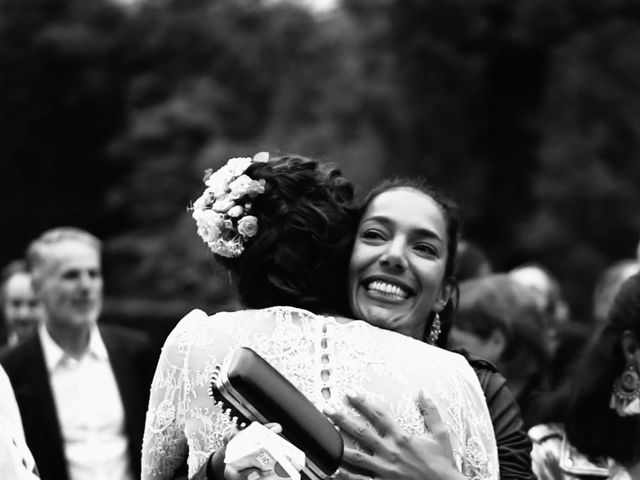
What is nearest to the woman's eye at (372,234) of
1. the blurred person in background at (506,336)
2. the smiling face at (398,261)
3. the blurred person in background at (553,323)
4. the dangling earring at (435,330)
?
the smiling face at (398,261)

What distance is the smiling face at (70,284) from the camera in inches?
257

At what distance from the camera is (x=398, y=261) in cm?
335

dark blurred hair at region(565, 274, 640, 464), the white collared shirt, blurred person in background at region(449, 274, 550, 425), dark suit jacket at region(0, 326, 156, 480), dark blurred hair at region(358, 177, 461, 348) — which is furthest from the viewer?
the white collared shirt

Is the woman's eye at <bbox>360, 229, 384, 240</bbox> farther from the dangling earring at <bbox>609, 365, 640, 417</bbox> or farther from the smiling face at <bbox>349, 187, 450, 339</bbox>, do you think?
the dangling earring at <bbox>609, 365, 640, 417</bbox>

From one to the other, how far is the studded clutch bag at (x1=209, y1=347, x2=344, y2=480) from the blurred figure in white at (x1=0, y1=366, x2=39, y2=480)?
628 mm

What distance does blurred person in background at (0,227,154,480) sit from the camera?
5961mm

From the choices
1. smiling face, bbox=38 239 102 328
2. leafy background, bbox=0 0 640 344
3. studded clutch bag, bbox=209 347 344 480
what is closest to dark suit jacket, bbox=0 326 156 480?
smiling face, bbox=38 239 102 328

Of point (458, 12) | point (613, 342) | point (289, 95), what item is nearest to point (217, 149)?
point (289, 95)

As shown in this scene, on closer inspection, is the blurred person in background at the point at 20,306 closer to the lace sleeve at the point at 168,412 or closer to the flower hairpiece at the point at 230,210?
the flower hairpiece at the point at 230,210

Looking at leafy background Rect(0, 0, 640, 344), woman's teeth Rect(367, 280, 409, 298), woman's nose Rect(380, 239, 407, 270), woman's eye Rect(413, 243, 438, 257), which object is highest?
leafy background Rect(0, 0, 640, 344)

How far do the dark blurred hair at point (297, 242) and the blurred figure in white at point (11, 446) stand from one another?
756 millimetres

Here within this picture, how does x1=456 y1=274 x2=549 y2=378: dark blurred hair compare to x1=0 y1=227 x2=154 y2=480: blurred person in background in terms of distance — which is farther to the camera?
x1=0 y1=227 x2=154 y2=480: blurred person in background

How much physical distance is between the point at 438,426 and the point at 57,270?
4.21 m

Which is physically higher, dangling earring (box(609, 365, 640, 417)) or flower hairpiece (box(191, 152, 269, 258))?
flower hairpiece (box(191, 152, 269, 258))
